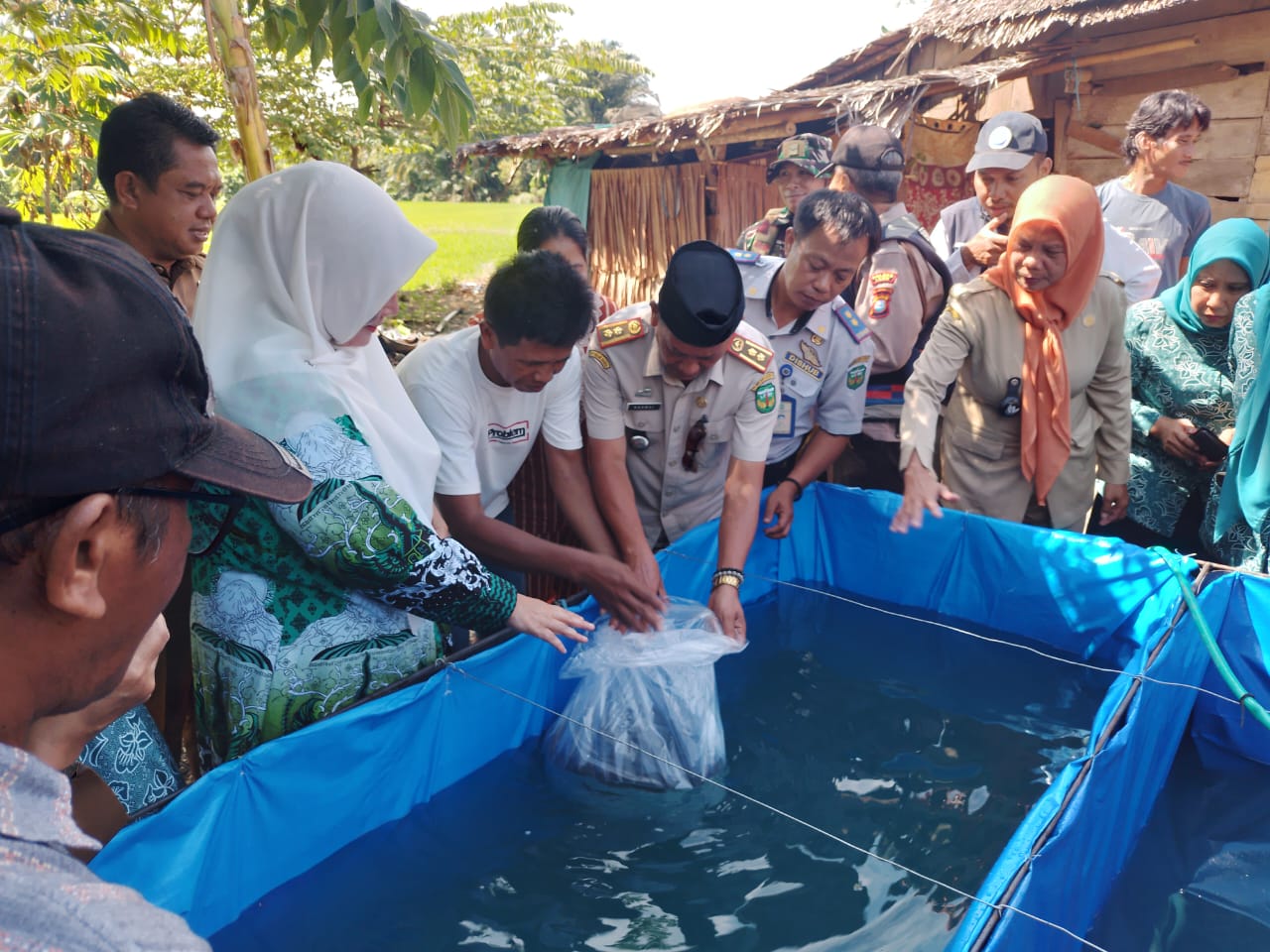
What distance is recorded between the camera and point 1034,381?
2.88 m

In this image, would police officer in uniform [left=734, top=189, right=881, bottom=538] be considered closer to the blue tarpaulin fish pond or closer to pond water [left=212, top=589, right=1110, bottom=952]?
the blue tarpaulin fish pond

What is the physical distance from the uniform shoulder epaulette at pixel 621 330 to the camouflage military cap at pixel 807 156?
79.0 inches

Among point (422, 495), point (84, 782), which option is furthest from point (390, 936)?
point (422, 495)

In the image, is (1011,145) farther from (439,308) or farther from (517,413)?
(439,308)

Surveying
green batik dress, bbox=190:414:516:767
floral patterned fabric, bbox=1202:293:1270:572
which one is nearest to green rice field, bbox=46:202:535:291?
floral patterned fabric, bbox=1202:293:1270:572

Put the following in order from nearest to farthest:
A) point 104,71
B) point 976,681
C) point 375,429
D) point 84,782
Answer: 1. point 84,782
2. point 375,429
3. point 976,681
4. point 104,71

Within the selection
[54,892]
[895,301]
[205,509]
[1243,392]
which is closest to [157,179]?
[205,509]

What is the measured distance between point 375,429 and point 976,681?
5.78ft

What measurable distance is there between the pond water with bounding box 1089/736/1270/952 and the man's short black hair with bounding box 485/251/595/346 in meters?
1.69

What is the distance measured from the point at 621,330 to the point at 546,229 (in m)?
0.88

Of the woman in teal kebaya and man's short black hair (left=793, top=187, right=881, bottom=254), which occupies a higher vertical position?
man's short black hair (left=793, top=187, right=881, bottom=254)

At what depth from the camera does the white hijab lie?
1604 mm

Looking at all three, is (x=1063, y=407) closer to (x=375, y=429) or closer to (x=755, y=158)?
(x=375, y=429)

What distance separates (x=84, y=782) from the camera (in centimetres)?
138
